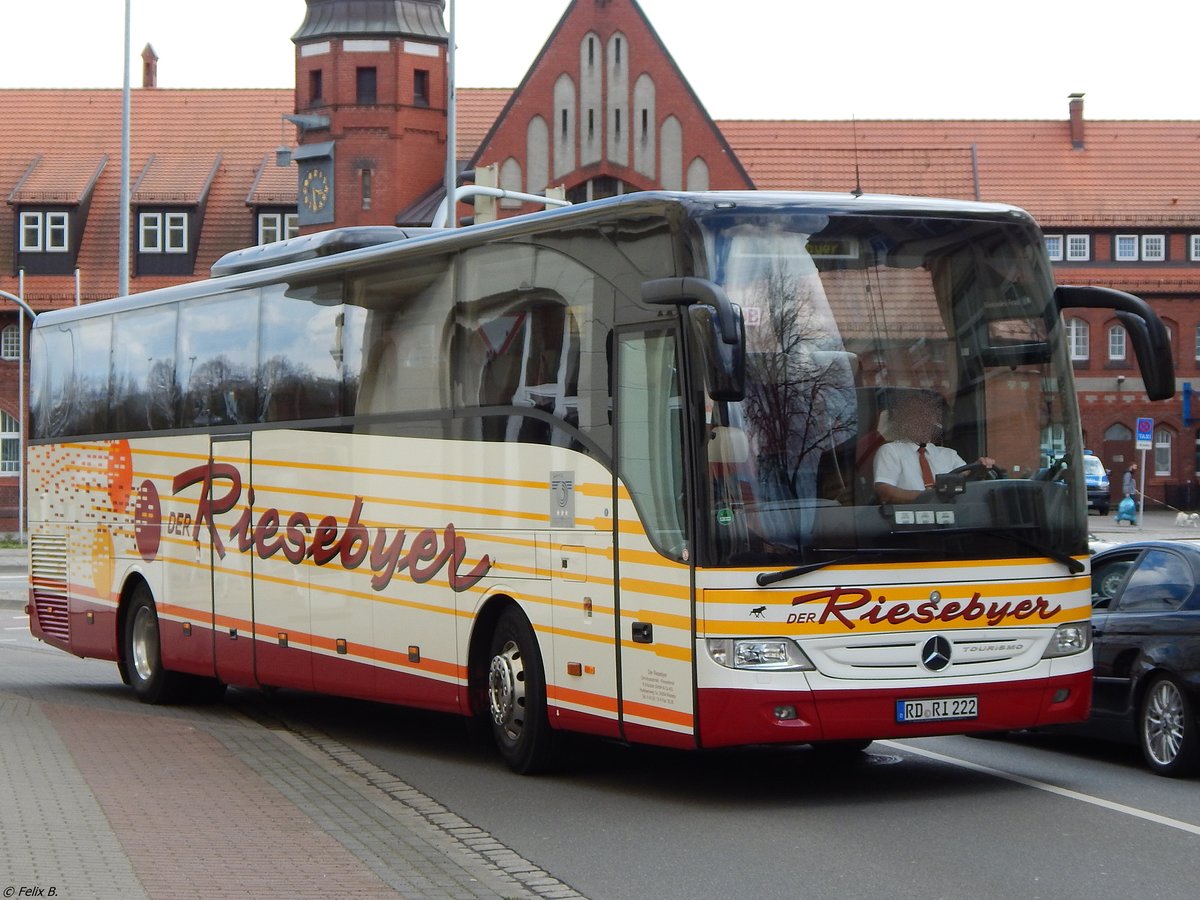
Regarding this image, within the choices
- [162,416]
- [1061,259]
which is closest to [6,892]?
[162,416]

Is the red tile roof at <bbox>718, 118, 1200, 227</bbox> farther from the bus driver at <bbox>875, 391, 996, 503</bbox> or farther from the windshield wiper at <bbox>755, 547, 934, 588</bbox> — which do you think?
the windshield wiper at <bbox>755, 547, 934, 588</bbox>

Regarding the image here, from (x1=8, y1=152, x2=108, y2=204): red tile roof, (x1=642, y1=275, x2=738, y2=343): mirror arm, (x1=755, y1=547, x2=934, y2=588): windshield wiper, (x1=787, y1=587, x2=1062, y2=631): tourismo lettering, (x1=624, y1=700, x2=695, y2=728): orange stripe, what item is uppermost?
(x1=8, y1=152, x2=108, y2=204): red tile roof

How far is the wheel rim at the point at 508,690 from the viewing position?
10977mm

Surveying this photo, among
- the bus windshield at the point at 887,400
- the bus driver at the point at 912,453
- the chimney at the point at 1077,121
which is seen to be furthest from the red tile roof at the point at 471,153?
the bus driver at the point at 912,453

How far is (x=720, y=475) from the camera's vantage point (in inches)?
368

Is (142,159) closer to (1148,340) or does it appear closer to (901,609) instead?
(1148,340)

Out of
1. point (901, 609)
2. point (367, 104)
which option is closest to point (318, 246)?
point (901, 609)

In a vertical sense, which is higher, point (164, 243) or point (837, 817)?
A: point (164, 243)

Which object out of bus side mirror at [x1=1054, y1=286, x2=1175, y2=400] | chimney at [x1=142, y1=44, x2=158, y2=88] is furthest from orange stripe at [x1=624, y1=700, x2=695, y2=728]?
chimney at [x1=142, y1=44, x2=158, y2=88]

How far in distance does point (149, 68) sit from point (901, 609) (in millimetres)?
79283

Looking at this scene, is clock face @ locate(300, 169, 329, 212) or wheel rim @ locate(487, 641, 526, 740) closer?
wheel rim @ locate(487, 641, 526, 740)

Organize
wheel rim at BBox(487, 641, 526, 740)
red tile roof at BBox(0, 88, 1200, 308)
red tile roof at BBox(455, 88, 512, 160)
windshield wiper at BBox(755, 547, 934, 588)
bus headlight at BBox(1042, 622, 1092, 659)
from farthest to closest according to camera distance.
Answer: red tile roof at BBox(455, 88, 512, 160), red tile roof at BBox(0, 88, 1200, 308), wheel rim at BBox(487, 641, 526, 740), bus headlight at BBox(1042, 622, 1092, 659), windshield wiper at BBox(755, 547, 934, 588)

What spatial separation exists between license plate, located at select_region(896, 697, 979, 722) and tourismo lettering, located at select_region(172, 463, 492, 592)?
9.39 ft

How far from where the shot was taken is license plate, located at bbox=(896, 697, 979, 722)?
9.49 metres
